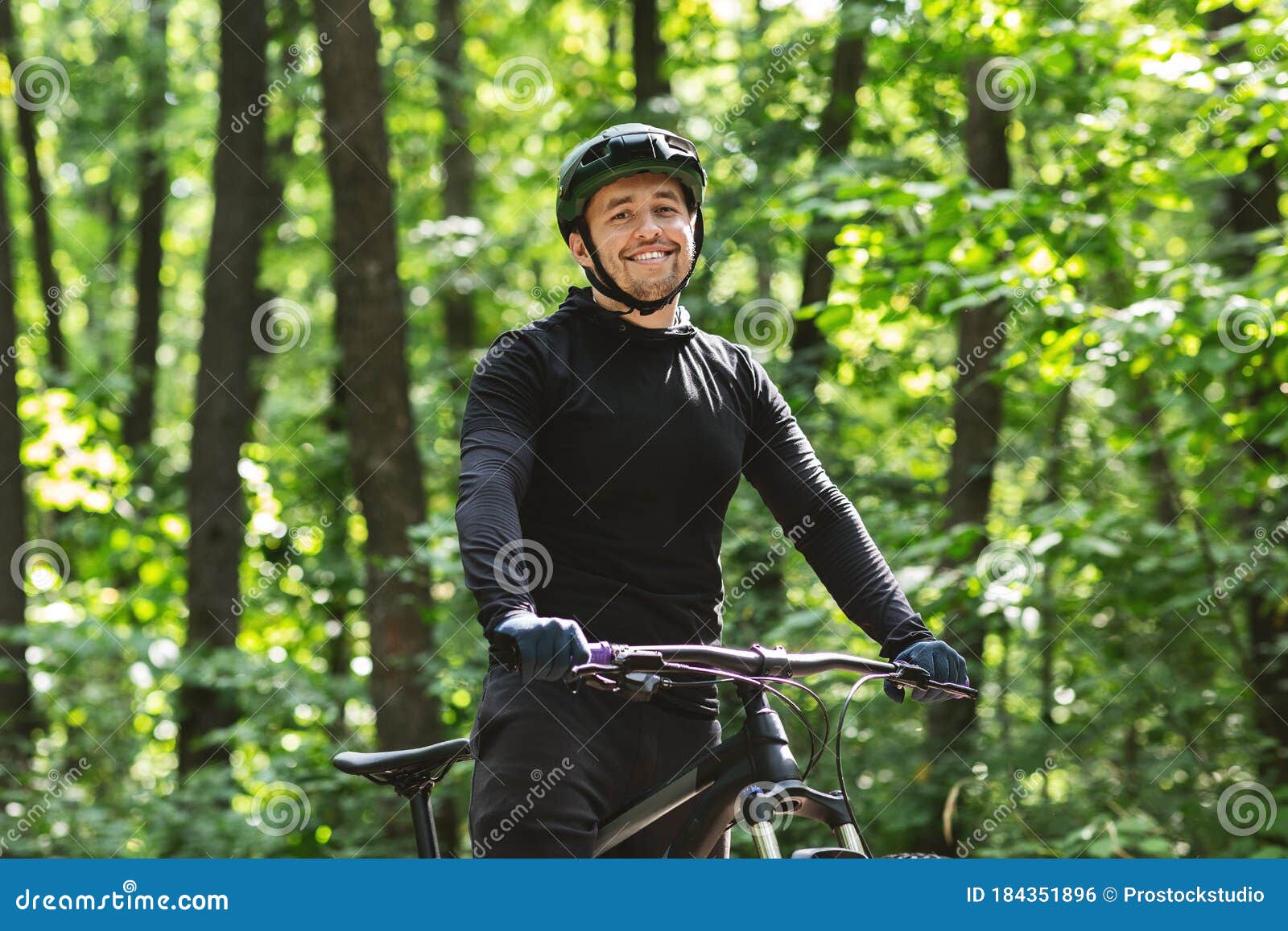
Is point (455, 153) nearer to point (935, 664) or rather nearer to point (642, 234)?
point (642, 234)

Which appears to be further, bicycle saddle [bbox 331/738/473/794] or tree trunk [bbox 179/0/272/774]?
tree trunk [bbox 179/0/272/774]

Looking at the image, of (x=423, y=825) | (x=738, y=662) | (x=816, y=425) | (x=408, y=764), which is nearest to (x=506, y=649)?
(x=738, y=662)

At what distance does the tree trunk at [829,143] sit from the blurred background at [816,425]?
0.15 feet

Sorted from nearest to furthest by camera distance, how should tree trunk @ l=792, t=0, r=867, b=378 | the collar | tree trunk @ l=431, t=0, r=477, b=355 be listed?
the collar → tree trunk @ l=792, t=0, r=867, b=378 → tree trunk @ l=431, t=0, r=477, b=355

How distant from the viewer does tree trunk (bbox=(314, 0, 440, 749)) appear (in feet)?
25.2

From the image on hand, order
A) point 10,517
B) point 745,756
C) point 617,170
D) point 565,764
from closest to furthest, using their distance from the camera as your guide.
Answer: point 745,756, point 565,764, point 617,170, point 10,517

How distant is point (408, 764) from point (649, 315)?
3.48ft

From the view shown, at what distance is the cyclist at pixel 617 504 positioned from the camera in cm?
248

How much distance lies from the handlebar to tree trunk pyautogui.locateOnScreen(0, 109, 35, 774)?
8.78m

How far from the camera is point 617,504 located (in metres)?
2.60

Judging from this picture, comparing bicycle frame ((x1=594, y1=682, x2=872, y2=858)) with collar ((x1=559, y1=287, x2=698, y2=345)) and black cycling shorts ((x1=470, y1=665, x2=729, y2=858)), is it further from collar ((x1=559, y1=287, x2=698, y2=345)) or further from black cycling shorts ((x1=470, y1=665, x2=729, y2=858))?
collar ((x1=559, y1=287, x2=698, y2=345))

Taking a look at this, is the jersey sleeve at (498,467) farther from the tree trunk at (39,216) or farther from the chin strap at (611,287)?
the tree trunk at (39,216)

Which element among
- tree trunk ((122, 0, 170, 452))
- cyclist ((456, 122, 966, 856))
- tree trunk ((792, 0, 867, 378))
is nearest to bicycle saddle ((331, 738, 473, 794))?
cyclist ((456, 122, 966, 856))

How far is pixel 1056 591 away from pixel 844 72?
3661mm
